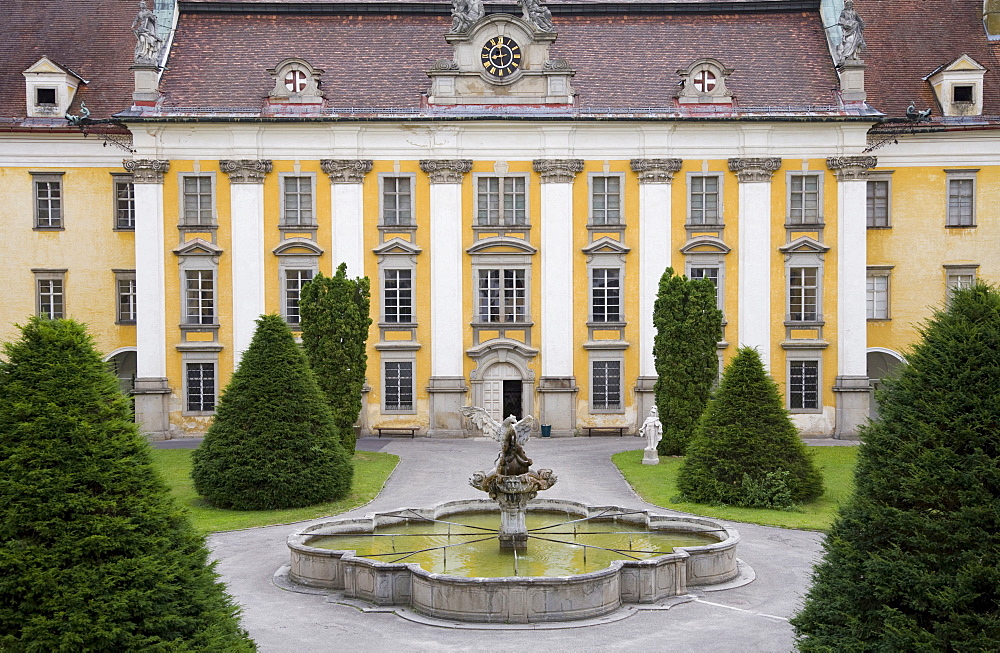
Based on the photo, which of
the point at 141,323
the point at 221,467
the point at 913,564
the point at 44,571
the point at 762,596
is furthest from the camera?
the point at 141,323

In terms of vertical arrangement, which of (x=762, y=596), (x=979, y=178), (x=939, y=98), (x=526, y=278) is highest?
(x=939, y=98)

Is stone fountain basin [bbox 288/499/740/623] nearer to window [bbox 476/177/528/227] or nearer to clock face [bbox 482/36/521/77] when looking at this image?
window [bbox 476/177/528/227]

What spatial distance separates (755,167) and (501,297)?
1118 centimetres

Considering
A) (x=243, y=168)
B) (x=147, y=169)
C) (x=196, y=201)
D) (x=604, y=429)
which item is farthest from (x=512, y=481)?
(x=147, y=169)

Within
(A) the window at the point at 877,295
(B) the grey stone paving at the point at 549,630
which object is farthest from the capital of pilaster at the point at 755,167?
(B) the grey stone paving at the point at 549,630

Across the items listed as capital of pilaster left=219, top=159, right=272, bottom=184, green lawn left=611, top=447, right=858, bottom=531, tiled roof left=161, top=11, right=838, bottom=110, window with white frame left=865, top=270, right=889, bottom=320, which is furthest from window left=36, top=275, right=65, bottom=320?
window with white frame left=865, top=270, right=889, bottom=320

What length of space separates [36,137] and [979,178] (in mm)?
37923

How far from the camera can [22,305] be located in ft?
135

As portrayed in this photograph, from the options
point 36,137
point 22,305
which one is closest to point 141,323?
point 22,305

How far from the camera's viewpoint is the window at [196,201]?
39812 mm

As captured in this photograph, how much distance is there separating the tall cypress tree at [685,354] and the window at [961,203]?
14111 millimetres

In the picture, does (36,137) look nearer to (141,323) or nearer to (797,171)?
(141,323)

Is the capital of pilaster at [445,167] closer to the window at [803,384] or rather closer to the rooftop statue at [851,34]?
the window at [803,384]

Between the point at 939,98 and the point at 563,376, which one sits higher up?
the point at 939,98
